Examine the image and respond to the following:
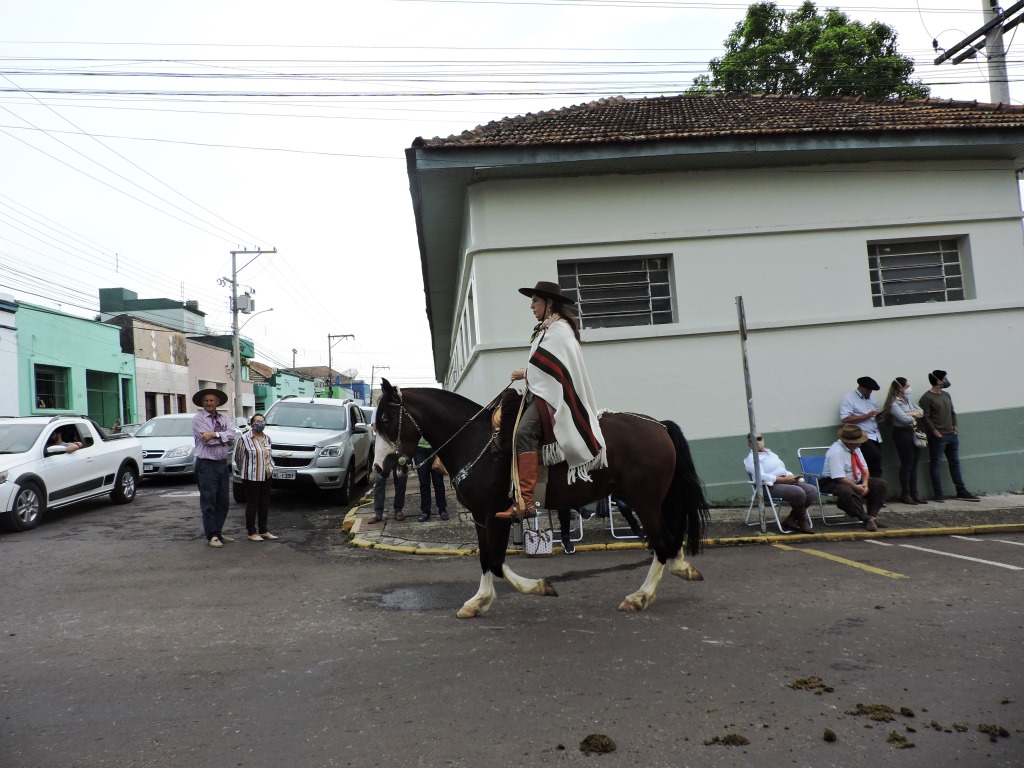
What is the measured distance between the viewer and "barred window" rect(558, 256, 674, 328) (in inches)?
413

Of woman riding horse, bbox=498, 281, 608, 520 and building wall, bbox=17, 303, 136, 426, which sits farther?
building wall, bbox=17, 303, 136, 426

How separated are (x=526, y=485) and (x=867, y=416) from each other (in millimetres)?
6913

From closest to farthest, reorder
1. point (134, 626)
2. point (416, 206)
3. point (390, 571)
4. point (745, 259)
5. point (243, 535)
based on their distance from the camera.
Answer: point (134, 626)
point (390, 571)
point (243, 535)
point (745, 259)
point (416, 206)

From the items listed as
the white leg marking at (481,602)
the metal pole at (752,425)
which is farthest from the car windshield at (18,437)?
the metal pole at (752,425)

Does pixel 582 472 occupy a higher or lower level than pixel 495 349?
lower

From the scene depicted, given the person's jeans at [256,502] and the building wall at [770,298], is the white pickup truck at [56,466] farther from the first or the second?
the building wall at [770,298]

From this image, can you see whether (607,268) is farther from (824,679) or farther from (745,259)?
(824,679)

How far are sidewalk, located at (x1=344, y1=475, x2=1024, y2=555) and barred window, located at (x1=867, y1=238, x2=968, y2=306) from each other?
329cm

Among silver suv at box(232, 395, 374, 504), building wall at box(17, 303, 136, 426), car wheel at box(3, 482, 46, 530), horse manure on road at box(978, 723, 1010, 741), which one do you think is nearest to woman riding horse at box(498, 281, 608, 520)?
horse manure on road at box(978, 723, 1010, 741)

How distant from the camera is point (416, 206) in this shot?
1190 centimetres

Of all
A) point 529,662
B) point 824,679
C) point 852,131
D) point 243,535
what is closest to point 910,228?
point 852,131

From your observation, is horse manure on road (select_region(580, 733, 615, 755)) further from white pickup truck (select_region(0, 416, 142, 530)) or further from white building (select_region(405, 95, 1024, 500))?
white pickup truck (select_region(0, 416, 142, 530))

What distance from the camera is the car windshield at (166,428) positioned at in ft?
54.6

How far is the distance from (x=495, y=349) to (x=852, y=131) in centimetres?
613
